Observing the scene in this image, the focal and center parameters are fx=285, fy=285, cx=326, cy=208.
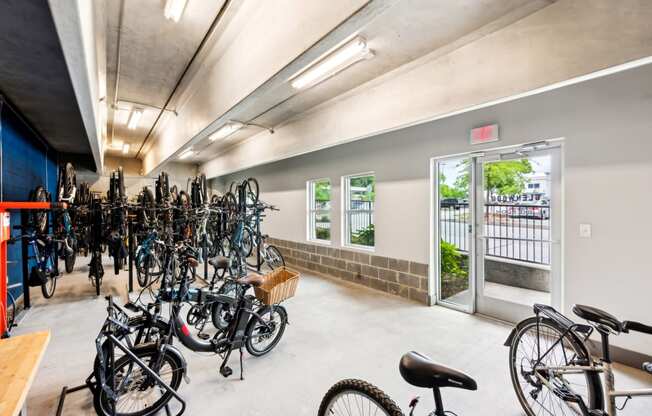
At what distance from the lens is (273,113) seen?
5.11 meters

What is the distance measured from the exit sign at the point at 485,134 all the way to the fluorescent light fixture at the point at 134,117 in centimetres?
554

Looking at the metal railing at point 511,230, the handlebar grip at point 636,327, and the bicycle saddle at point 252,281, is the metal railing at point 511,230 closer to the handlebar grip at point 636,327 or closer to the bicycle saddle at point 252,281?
the handlebar grip at point 636,327

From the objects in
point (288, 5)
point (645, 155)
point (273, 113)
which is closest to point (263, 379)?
point (288, 5)

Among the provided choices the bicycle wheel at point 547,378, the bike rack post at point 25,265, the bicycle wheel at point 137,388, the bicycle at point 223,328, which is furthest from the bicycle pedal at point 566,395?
the bike rack post at point 25,265

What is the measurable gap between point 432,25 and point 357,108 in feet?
5.35

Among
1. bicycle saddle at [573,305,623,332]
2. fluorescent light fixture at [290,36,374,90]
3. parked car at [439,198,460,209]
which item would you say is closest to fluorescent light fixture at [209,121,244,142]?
fluorescent light fixture at [290,36,374,90]

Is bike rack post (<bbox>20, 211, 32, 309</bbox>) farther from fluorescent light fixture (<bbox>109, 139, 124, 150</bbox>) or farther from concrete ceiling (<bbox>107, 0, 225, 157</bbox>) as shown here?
fluorescent light fixture (<bbox>109, 139, 124, 150</bbox>)

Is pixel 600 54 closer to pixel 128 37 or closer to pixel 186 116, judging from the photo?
pixel 128 37

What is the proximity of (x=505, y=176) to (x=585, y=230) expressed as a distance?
1.02 meters

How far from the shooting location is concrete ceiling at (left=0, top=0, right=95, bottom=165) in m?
1.87

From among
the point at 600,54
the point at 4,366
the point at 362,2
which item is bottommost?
the point at 4,366

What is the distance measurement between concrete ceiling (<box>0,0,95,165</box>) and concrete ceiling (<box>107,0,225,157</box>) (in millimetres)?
673

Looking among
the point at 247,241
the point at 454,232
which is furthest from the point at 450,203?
the point at 247,241

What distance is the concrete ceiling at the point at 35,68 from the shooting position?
1871 millimetres
